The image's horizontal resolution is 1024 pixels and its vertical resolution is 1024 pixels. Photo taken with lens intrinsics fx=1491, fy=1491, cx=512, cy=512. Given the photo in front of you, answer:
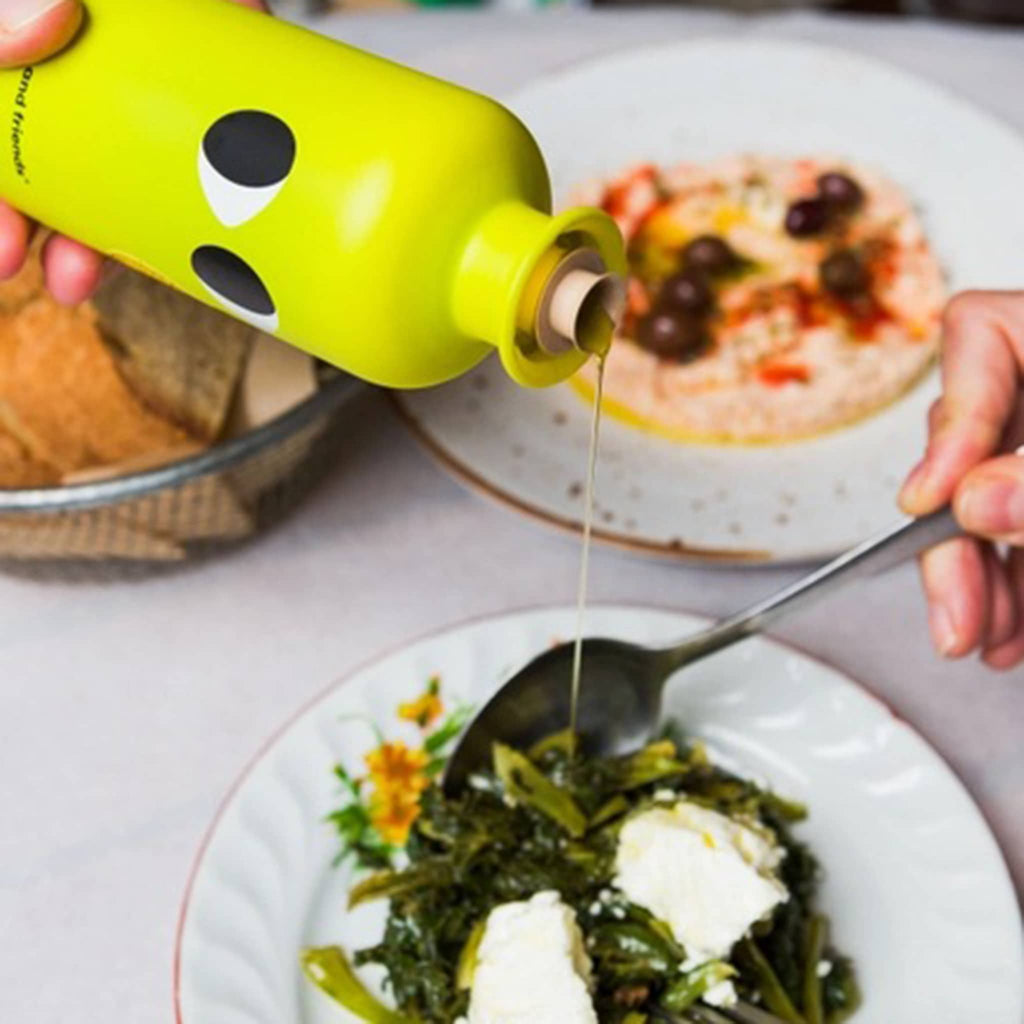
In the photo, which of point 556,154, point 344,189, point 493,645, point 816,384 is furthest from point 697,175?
point 344,189

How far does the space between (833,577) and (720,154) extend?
793 millimetres

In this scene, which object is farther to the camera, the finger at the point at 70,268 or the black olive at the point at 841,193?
the black olive at the point at 841,193

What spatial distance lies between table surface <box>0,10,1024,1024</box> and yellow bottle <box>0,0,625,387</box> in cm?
45

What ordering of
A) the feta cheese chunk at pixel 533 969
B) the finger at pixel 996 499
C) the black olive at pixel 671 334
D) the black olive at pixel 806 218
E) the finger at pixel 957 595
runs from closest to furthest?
the feta cheese chunk at pixel 533 969 → the finger at pixel 996 499 → the finger at pixel 957 595 → the black olive at pixel 671 334 → the black olive at pixel 806 218

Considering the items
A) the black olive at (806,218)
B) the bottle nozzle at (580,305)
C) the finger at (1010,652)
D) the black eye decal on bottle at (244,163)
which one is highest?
the black eye decal on bottle at (244,163)

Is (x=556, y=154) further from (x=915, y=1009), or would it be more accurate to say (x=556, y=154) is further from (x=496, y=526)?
(x=915, y=1009)

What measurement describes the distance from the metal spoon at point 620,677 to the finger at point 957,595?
0.05 metres

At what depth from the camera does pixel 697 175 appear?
171 centimetres

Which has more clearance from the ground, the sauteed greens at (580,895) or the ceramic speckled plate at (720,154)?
the ceramic speckled plate at (720,154)

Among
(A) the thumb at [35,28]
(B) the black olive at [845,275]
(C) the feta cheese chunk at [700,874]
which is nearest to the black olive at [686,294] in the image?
(B) the black olive at [845,275]

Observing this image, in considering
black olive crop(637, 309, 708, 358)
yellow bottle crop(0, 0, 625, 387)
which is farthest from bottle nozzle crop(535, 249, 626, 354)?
black olive crop(637, 309, 708, 358)

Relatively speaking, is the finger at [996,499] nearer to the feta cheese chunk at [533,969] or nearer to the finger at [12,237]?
the feta cheese chunk at [533,969]

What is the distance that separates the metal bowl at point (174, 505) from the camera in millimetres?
1081

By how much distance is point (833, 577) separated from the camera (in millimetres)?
1086
